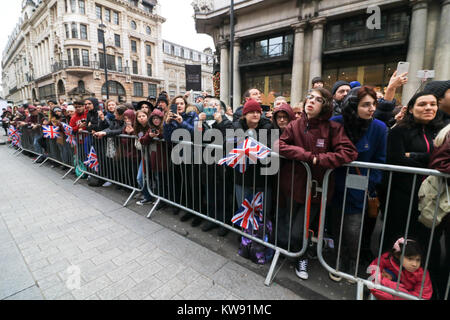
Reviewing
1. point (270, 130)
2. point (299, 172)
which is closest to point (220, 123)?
point (270, 130)

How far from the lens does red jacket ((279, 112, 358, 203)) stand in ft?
7.39

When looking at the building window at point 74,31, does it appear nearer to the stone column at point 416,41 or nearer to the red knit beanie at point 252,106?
the stone column at point 416,41

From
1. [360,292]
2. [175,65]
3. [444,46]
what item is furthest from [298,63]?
[175,65]

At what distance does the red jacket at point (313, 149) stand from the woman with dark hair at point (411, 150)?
563 mm

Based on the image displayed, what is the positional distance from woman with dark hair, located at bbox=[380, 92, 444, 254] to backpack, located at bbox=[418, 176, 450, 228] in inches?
7.9

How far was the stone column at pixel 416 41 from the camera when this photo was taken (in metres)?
10.6

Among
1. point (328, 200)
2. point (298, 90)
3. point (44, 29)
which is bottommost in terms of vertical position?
point (328, 200)

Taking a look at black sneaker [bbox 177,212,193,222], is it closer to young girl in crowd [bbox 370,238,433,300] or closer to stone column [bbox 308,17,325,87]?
young girl in crowd [bbox 370,238,433,300]

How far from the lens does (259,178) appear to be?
288 centimetres

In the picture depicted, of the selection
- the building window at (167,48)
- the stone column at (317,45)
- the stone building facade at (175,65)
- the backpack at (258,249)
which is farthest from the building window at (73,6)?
the backpack at (258,249)

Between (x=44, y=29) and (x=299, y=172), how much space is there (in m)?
55.3

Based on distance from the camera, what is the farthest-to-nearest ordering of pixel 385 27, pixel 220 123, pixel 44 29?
1. pixel 44 29
2. pixel 385 27
3. pixel 220 123
